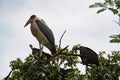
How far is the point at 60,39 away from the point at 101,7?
130 inches

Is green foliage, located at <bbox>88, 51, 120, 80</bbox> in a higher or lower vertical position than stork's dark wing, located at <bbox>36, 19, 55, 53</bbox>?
lower

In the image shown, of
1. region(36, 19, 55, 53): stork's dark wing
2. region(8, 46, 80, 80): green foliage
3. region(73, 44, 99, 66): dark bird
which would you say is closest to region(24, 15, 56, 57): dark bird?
region(36, 19, 55, 53): stork's dark wing

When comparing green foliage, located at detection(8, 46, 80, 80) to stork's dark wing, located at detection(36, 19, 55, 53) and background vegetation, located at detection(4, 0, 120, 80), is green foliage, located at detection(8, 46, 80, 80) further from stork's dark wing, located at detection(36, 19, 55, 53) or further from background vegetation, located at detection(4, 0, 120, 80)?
stork's dark wing, located at detection(36, 19, 55, 53)

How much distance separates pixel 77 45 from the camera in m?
12.8

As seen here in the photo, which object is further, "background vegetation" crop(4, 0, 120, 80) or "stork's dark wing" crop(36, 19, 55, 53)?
"stork's dark wing" crop(36, 19, 55, 53)

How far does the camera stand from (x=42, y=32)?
13438 mm

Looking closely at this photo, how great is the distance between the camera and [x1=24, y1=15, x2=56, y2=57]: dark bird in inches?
512

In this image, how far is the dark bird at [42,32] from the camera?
12995 millimetres

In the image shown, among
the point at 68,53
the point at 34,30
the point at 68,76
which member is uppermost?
the point at 34,30

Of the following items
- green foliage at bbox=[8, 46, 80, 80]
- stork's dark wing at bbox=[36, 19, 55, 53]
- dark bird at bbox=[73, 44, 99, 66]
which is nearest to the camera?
green foliage at bbox=[8, 46, 80, 80]

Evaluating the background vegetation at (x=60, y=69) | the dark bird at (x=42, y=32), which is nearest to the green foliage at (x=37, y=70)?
the background vegetation at (x=60, y=69)

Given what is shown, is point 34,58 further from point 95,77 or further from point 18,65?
point 95,77

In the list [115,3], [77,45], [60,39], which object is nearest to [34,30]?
[77,45]

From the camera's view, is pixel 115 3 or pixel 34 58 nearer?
pixel 34 58
